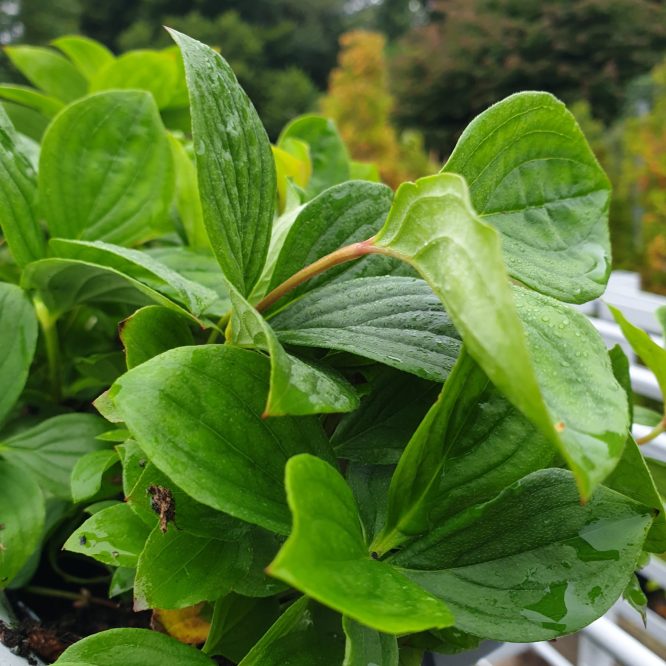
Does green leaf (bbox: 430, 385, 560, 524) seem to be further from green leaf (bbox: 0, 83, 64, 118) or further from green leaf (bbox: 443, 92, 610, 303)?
green leaf (bbox: 0, 83, 64, 118)

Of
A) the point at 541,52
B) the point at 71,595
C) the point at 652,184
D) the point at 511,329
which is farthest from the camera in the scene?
the point at 541,52

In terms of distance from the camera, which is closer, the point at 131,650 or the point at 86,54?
the point at 131,650

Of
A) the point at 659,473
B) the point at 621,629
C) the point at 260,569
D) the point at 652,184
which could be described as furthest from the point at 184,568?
the point at 652,184

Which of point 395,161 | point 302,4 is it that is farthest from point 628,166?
point 302,4

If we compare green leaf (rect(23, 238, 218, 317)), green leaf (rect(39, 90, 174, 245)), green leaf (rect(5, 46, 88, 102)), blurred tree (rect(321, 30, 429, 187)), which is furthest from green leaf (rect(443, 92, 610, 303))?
blurred tree (rect(321, 30, 429, 187))

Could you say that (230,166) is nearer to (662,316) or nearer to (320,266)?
(320,266)

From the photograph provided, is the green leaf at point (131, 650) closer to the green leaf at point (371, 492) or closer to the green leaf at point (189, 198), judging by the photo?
the green leaf at point (371, 492)

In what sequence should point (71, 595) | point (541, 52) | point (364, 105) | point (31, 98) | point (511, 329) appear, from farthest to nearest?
point (541, 52)
point (364, 105)
point (31, 98)
point (71, 595)
point (511, 329)

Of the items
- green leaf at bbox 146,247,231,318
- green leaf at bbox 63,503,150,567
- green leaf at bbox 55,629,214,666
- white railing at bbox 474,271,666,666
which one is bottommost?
white railing at bbox 474,271,666,666
